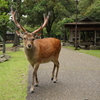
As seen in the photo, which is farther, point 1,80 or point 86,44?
point 86,44

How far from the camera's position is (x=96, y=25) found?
26.7m

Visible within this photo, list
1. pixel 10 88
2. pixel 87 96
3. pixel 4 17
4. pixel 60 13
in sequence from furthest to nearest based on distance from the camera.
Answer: pixel 60 13 → pixel 4 17 → pixel 10 88 → pixel 87 96

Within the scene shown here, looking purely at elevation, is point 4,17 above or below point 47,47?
above

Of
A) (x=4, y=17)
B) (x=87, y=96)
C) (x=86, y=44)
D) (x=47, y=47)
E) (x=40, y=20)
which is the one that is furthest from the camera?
(x=40, y=20)

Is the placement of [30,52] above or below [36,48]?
below

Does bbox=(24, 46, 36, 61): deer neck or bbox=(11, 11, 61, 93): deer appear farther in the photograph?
bbox=(24, 46, 36, 61): deer neck

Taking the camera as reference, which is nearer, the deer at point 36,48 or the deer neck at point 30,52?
the deer at point 36,48

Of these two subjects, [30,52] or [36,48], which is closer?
[30,52]

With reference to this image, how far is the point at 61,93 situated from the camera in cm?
487

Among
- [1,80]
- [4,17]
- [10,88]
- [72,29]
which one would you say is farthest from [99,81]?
[72,29]

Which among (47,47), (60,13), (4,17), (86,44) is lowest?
(86,44)

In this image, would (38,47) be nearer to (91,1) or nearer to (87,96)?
(87,96)

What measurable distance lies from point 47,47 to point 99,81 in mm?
2430

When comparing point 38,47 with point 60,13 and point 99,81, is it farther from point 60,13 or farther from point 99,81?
point 60,13
